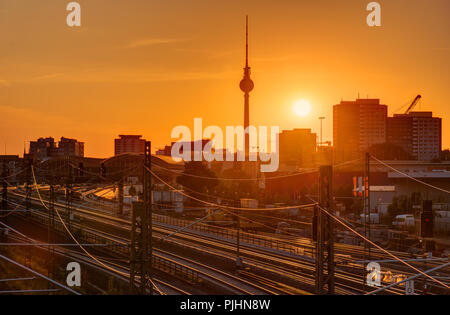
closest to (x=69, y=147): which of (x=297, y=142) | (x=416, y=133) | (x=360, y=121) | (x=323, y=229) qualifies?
(x=297, y=142)

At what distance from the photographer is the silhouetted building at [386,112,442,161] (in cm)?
14825

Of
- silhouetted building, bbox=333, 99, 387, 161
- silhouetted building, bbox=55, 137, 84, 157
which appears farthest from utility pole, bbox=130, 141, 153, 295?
silhouetted building, bbox=55, 137, 84, 157

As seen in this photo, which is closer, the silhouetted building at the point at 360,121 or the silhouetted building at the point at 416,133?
the silhouetted building at the point at 416,133

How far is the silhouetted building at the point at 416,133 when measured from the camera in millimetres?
148250

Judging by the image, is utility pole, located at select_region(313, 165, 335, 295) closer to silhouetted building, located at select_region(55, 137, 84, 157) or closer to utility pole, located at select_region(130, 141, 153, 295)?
utility pole, located at select_region(130, 141, 153, 295)

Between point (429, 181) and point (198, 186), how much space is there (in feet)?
80.2

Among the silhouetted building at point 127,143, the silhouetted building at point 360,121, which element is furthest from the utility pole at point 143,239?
the silhouetted building at point 127,143

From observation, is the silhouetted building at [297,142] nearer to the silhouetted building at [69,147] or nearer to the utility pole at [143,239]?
the silhouetted building at [69,147]

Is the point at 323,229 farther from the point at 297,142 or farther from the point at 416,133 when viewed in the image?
the point at 416,133

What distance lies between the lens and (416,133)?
14912 centimetres
